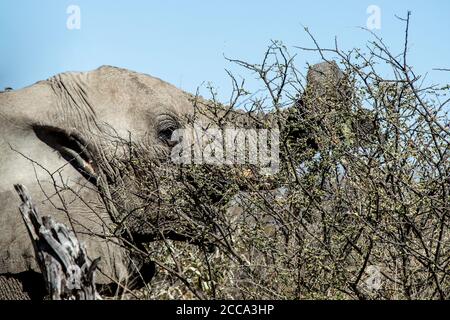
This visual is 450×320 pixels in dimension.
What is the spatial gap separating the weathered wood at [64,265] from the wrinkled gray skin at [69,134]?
6.25ft

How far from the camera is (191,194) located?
21.4 feet

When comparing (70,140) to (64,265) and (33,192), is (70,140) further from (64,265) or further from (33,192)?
(64,265)

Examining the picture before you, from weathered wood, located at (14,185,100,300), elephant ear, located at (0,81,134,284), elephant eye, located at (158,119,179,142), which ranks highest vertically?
elephant eye, located at (158,119,179,142)

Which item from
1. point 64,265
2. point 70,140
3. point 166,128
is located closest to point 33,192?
point 70,140

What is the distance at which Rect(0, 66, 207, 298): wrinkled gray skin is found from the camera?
6.73m

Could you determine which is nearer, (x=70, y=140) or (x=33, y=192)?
(x=33, y=192)

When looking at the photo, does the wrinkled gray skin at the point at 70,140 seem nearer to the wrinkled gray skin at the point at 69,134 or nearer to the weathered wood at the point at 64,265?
the wrinkled gray skin at the point at 69,134

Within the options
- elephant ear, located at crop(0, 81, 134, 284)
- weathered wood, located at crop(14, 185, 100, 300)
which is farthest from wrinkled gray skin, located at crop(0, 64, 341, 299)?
weathered wood, located at crop(14, 185, 100, 300)

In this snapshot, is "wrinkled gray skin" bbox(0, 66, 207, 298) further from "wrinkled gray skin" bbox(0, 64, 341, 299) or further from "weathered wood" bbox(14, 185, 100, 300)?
"weathered wood" bbox(14, 185, 100, 300)

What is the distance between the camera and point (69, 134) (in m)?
7.27

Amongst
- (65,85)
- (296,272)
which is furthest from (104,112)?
(296,272)

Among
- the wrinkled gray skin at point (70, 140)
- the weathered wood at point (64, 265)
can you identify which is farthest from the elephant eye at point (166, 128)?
the weathered wood at point (64, 265)

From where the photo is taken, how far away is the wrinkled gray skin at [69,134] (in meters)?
6.73

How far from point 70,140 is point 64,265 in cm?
296
